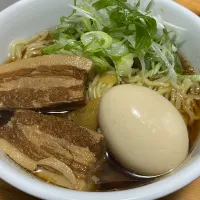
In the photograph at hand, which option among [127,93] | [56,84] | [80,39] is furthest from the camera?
[80,39]

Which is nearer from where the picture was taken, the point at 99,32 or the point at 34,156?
the point at 34,156

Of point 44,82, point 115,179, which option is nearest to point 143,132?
point 115,179

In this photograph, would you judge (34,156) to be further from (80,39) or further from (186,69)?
(186,69)

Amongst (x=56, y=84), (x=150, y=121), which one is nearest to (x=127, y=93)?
(x=150, y=121)

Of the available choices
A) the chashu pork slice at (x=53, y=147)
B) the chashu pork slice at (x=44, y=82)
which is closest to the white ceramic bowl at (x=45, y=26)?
the chashu pork slice at (x=53, y=147)

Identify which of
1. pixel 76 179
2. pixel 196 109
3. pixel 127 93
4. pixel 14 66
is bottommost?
pixel 196 109

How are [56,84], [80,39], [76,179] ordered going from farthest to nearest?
[80,39] → [56,84] → [76,179]

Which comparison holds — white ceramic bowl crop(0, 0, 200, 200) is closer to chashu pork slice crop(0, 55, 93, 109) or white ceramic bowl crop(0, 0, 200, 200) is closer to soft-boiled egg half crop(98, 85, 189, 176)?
soft-boiled egg half crop(98, 85, 189, 176)
